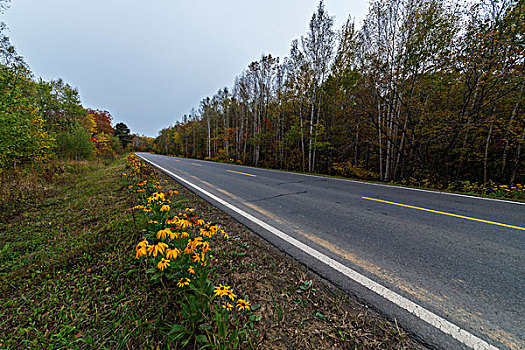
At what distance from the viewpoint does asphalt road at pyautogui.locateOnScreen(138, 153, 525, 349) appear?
1388 millimetres

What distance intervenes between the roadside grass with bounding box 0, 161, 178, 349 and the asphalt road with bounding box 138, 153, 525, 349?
165 cm

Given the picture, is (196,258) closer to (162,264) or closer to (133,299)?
(162,264)

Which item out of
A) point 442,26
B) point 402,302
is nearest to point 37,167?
point 402,302

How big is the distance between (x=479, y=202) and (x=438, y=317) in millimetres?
5113

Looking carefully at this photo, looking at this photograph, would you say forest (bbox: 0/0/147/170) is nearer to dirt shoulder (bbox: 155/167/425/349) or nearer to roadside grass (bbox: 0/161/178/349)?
roadside grass (bbox: 0/161/178/349)

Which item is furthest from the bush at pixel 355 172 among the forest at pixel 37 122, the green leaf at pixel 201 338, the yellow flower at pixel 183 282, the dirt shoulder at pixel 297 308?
the forest at pixel 37 122

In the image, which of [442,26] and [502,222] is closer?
[502,222]

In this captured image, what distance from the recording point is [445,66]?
7.53 metres

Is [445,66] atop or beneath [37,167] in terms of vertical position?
atop

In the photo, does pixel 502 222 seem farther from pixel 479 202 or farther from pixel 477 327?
pixel 477 327

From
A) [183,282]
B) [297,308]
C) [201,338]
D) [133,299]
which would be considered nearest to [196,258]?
[183,282]

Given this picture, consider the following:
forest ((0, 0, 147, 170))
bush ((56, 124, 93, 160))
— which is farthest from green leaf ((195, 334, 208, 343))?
bush ((56, 124, 93, 160))

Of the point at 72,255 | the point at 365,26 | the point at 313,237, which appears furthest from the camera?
the point at 365,26

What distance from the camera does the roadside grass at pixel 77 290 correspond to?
1.36 metres
